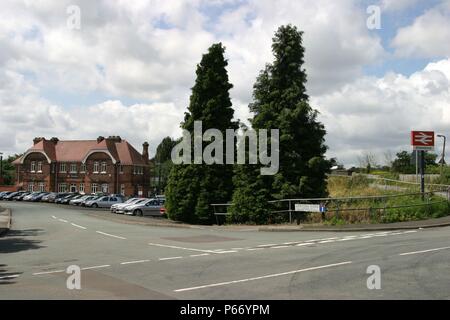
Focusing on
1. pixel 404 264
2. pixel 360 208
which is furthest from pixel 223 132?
pixel 404 264

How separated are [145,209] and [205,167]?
13.6 m

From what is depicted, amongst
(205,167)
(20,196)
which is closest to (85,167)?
(20,196)

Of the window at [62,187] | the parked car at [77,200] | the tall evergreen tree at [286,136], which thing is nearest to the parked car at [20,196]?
the window at [62,187]

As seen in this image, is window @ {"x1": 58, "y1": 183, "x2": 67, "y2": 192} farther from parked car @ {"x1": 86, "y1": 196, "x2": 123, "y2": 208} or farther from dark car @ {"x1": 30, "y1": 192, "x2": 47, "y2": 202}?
parked car @ {"x1": 86, "y1": 196, "x2": 123, "y2": 208}

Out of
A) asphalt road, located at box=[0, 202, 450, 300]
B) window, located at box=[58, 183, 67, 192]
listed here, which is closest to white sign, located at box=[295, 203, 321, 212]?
asphalt road, located at box=[0, 202, 450, 300]

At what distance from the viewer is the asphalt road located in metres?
8.82

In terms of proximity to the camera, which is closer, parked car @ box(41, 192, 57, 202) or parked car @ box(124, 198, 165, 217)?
parked car @ box(124, 198, 165, 217)

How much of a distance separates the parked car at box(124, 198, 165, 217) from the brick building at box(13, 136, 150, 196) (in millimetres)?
44786

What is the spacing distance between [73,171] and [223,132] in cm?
6600

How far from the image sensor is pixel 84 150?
91.4 meters

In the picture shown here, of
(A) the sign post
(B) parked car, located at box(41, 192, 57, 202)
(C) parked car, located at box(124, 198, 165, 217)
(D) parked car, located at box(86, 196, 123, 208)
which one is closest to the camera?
(A) the sign post

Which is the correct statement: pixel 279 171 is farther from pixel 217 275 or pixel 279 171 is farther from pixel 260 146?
pixel 217 275

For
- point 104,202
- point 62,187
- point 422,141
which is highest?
point 422,141

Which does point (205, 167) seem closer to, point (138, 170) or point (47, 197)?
point (47, 197)
